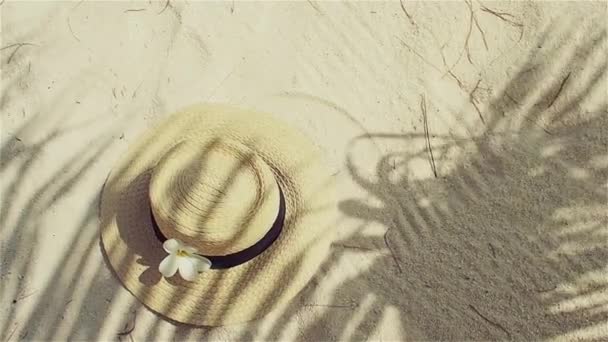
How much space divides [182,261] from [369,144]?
2.56 ft

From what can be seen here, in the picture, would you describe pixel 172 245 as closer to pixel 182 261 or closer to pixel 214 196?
pixel 182 261

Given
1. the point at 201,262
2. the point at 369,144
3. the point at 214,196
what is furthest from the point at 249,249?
the point at 369,144

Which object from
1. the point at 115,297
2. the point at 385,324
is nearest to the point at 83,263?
the point at 115,297

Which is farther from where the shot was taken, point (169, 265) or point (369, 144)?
point (369, 144)

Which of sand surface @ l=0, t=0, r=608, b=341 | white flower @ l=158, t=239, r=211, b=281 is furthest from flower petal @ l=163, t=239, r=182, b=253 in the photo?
sand surface @ l=0, t=0, r=608, b=341

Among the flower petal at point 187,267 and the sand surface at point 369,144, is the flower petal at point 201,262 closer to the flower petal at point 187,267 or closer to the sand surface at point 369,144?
the flower petal at point 187,267

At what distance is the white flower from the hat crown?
0.08ft

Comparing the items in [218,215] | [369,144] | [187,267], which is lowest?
[187,267]

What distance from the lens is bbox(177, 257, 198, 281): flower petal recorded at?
160 cm

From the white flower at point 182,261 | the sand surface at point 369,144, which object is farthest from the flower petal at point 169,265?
the sand surface at point 369,144

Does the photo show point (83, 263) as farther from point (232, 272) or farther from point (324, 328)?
point (324, 328)

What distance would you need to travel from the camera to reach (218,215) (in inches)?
58.9

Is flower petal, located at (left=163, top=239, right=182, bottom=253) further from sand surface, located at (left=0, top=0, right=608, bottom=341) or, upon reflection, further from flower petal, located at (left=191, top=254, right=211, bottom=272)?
sand surface, located at (left=0, top=0, right=608, bottom=341)

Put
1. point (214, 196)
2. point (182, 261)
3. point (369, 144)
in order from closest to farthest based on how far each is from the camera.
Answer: point (214, 196) → point (182, 261) → point (369, 144)
